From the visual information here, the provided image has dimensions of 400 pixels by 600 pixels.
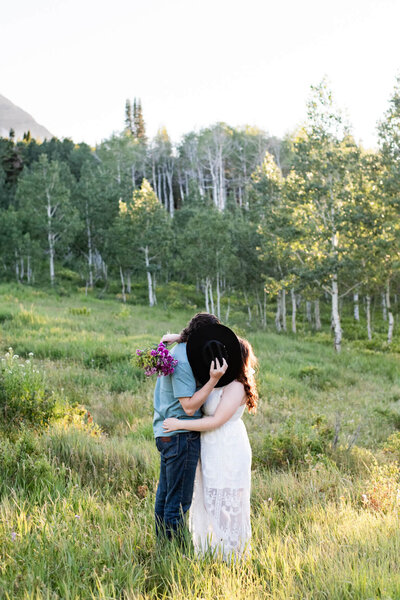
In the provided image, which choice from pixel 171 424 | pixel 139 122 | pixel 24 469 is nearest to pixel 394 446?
pixel 171 424

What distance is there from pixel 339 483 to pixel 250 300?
4063 centimetres

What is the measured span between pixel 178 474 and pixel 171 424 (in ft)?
1.26

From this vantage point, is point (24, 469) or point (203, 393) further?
point (24, 469)

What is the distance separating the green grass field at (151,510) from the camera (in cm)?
272

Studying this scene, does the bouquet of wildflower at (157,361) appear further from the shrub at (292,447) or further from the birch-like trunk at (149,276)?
the birch-like trunk at (149,276)

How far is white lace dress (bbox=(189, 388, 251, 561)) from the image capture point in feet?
11.0

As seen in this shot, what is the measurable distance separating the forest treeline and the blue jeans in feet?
68.9

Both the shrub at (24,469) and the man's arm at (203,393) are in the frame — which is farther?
the shrub at (24,469)

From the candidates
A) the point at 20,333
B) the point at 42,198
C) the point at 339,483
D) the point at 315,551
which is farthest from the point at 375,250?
the point at 42,198

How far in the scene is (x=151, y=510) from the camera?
4.01 m

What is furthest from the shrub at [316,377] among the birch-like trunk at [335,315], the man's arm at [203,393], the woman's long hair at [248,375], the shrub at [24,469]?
the man's arm at [203,393]

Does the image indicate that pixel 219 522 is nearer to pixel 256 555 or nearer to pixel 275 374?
pixel 256 555

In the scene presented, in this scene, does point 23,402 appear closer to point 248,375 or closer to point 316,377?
point 248,375

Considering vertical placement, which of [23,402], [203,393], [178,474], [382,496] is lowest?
[382,496]
